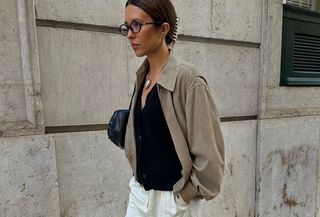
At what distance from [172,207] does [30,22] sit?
1788 mm

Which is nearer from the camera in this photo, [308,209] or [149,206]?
[149,206]

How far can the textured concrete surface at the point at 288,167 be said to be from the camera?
13.7 feet

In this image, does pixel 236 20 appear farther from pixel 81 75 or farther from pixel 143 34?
pixel 143 34

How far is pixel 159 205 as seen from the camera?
1.82 metres

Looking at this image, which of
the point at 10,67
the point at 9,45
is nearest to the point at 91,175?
the point at 10,67

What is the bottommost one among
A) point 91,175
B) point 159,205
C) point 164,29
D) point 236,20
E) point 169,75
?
point 91,175

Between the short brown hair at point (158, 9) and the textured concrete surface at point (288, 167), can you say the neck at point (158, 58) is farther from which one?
the textured concrete surface at point (288, 167)

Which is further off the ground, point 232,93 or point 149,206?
point 232,93

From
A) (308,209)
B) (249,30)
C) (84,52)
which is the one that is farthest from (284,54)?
(84,52)

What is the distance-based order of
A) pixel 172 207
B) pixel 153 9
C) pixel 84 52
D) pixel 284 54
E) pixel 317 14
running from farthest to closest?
pixel 317 14 → pixel 284 54 → pixel 84 52 → pixel 172 207 → pixel 153 9

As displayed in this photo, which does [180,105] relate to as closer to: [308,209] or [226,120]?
[226,120]

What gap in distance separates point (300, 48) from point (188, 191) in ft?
11.6

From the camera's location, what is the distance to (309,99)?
15.0ft

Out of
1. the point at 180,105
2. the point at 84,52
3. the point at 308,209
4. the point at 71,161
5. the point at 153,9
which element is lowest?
the point at 308,209
